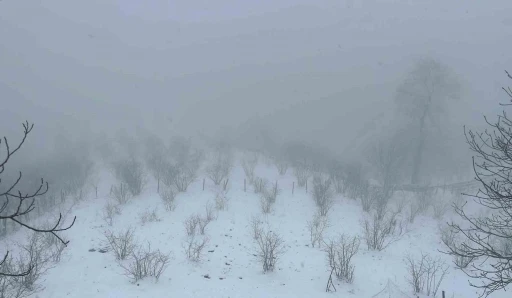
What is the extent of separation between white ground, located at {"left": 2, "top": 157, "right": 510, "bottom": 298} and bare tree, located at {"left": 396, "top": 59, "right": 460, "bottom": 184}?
10.1 meters

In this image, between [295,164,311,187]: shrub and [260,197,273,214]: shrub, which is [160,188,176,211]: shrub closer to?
[260,197,273,214]: shrub

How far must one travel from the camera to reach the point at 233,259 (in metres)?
14.6

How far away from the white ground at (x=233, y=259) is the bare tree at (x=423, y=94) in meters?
10.1

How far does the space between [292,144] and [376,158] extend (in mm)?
9492

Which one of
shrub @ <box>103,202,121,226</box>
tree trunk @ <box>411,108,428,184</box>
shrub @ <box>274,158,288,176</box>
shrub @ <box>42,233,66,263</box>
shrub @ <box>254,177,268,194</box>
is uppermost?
tree trunk @ <box>411,108,428,184</box>

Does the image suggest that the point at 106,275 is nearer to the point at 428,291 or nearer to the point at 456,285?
the point at 428,291

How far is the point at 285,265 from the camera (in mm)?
14148

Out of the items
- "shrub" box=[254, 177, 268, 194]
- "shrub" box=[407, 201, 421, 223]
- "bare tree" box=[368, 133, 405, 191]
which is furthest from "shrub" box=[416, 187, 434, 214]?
"shrub" box=[254, 177, 268, 194]

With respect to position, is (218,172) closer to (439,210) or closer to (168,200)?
(168,200)

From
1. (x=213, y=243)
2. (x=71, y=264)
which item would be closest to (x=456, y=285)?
(x=213, y=243)

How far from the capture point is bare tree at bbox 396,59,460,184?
29.2 m

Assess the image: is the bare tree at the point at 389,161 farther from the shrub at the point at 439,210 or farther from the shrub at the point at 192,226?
the shrub at the point at 192,226

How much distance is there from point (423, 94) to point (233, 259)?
2478 cm

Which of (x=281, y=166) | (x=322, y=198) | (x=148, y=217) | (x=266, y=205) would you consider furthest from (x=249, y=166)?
(x=148, y=217)
